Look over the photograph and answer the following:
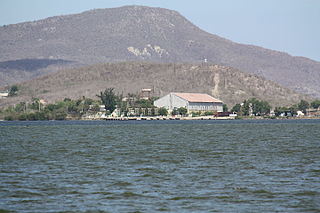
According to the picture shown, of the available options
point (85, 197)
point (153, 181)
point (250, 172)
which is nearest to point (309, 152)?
point (250, 172)

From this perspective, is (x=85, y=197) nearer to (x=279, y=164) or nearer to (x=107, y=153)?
(x=279, y=164)

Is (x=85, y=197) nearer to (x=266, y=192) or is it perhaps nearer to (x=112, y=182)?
(x=112, y=182)

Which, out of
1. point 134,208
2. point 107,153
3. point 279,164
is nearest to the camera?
point 134,208

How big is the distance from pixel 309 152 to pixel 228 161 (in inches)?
385

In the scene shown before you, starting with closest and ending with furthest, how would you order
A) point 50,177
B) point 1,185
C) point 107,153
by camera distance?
point 1,185 < point 50,177 < point 107,153

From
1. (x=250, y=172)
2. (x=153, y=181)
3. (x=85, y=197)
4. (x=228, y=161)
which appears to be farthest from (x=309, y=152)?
(x=85, y=197)

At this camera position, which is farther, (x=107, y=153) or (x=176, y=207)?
(x=107, y=153)

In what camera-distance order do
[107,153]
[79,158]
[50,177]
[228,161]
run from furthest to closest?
[107,153]
[79,158]
[228,161]
[50,177]

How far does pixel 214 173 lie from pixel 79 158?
1501cm

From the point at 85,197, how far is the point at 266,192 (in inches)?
316

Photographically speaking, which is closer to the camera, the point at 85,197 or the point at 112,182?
the point at 85,197

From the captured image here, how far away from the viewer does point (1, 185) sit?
32062 mm

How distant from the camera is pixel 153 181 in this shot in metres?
33.1

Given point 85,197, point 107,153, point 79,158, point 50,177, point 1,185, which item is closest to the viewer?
point 85,197
